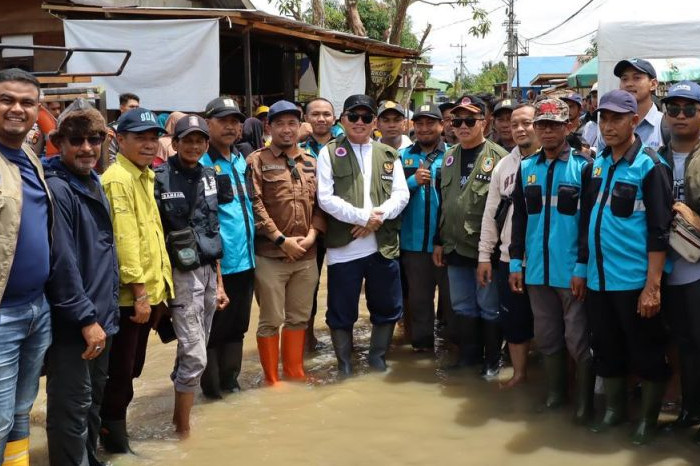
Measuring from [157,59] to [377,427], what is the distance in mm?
6597

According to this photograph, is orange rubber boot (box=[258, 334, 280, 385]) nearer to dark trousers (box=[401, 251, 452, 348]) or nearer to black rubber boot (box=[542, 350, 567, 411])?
dark trousers (box=[401, 251, 452, 348])

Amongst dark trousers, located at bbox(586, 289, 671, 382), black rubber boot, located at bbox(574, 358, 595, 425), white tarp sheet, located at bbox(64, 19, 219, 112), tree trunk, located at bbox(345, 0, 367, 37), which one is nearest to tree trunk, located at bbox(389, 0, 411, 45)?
tree trunk, located at bbox(345, 0, 367, 37)

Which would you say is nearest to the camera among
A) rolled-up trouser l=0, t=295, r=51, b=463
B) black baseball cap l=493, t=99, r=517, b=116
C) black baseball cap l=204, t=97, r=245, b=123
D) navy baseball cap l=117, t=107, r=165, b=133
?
rolled-up trouser l=0, t=295, r=51, b=463

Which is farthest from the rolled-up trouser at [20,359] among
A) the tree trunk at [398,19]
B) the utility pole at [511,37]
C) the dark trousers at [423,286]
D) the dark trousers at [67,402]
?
the utility pole at [511,37]

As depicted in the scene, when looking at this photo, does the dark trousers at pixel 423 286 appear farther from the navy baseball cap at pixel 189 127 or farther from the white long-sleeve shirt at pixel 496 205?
the navy baseball cap at pixel 189 127

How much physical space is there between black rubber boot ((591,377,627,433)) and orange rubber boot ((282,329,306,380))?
2.37 meters

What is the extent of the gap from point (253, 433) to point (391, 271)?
5.82 feet

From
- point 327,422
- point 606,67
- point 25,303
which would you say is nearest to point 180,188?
point 25,303

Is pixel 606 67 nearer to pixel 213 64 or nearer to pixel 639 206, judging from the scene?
pixel 639 206

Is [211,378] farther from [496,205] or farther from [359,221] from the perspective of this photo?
[496,205]

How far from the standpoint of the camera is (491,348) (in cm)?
580

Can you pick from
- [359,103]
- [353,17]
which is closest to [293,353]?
[359,103]

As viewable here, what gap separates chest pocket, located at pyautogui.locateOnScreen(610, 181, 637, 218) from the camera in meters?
4.23

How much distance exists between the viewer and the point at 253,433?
4879 millimetres
